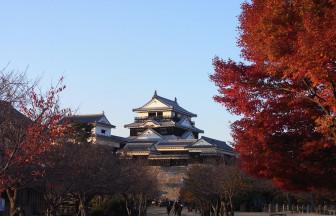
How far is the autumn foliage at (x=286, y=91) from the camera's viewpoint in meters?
9.88

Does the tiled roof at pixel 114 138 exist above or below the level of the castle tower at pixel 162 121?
below

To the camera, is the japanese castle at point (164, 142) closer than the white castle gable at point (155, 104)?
Yes

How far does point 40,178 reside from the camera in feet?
75.6

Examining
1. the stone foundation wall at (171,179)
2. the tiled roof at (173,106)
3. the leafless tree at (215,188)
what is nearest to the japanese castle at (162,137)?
the tiled roof at (173,106)

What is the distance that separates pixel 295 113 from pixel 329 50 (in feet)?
11.7

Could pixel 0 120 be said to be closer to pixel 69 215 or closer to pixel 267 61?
pixel 267 61

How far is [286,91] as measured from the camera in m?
12.4

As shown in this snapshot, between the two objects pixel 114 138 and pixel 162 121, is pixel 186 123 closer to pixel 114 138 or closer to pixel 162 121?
pixel 162 121

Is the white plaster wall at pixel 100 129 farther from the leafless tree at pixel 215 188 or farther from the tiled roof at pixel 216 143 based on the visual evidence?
the leafless tree at pixel 215 188

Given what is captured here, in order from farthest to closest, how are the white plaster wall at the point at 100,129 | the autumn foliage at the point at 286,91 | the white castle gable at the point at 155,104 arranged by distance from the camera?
the white castle gable at the point at 155,104 < the white plaster wall at the point at 100,129 < the autumn foliage at the point at 286,91

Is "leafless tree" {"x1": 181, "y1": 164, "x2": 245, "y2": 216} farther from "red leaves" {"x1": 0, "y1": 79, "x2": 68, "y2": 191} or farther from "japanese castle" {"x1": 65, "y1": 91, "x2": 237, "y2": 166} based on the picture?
"red leaves" {"x1": 0, "y1": 79, "x2": 68, "y2": 191}

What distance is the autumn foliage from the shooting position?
988cm

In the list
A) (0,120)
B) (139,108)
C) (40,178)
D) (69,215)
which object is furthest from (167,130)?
(0,120)

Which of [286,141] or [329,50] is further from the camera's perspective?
[286,141]
